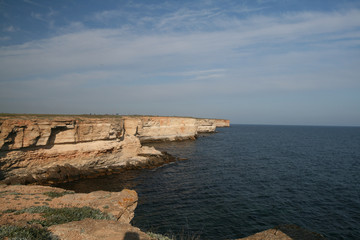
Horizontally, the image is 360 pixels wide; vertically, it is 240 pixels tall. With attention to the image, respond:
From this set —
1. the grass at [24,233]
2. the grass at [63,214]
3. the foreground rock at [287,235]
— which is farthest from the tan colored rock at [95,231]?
the foreground rock at [287,235]

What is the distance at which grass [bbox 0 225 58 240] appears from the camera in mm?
6449

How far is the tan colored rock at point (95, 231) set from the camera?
7570mm

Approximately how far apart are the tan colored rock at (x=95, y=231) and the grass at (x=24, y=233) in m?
0.44

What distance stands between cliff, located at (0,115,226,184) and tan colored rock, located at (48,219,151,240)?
17.1m

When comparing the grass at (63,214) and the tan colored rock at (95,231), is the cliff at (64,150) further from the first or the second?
the tan colored rock at (95,231)

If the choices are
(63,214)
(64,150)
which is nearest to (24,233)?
(63,214)

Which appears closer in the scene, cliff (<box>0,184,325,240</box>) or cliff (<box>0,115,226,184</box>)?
cliff (<box>0,184,325,240</box>)

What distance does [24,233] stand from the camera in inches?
261

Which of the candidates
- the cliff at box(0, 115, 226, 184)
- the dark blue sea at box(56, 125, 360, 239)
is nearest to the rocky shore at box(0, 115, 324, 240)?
the cliff at box(0, 115, 226, 184)

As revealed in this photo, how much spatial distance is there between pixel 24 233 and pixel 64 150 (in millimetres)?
20691

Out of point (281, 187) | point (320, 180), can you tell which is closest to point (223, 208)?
point (281, 187)

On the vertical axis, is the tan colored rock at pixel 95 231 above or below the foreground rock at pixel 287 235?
above

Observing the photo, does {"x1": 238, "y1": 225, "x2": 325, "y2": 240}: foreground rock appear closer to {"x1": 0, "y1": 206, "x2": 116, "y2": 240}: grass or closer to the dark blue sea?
the dark blue sea

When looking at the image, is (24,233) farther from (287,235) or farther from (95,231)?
(287,235)
